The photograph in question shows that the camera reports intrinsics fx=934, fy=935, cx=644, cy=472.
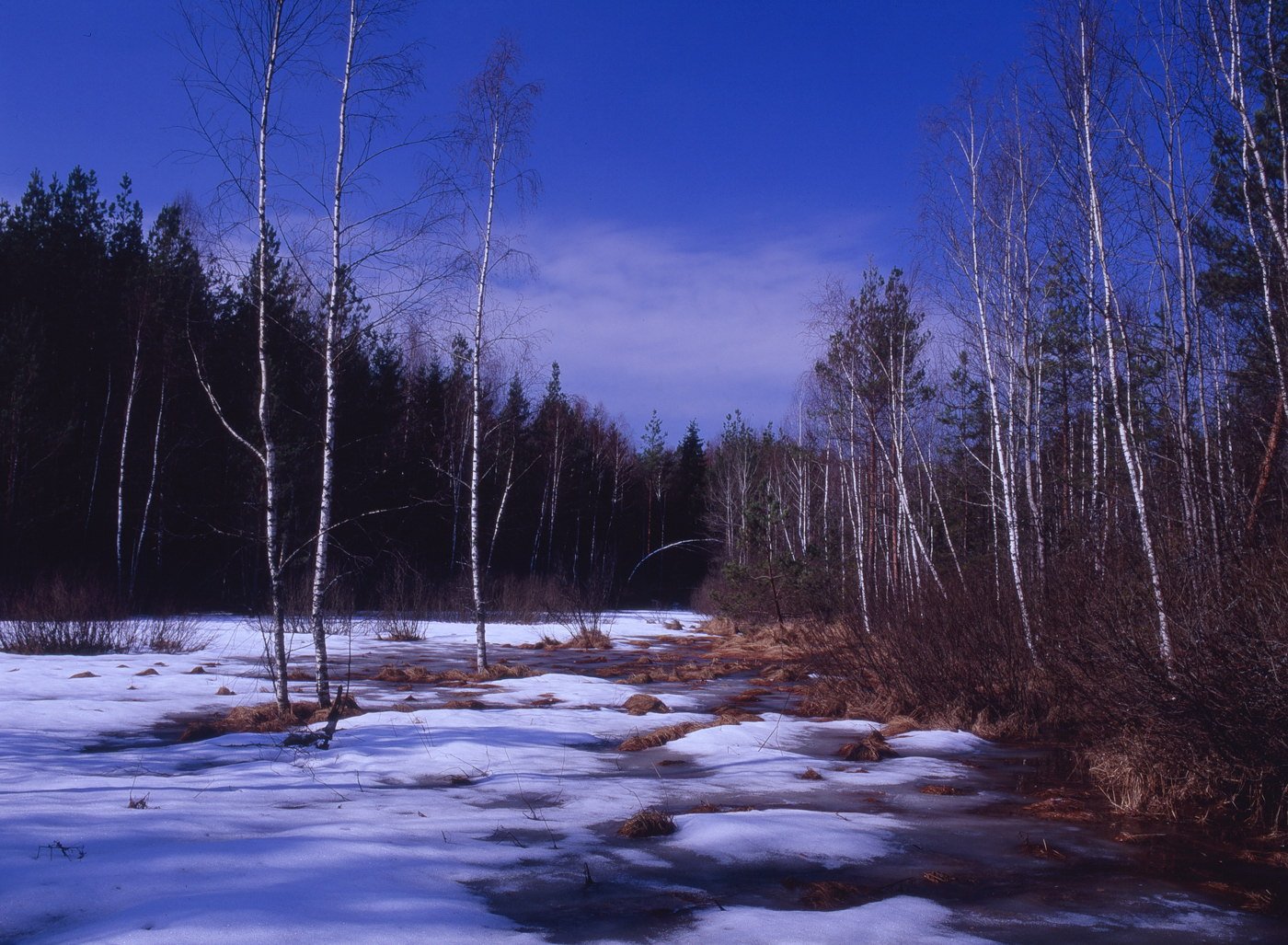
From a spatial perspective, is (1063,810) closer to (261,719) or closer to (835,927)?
(835,927)

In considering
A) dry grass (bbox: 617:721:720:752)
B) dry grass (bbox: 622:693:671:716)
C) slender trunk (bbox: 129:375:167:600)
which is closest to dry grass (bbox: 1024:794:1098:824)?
dry grass (bbox: 617:721:720:752)

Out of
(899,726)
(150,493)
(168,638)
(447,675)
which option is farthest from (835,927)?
(150,493)

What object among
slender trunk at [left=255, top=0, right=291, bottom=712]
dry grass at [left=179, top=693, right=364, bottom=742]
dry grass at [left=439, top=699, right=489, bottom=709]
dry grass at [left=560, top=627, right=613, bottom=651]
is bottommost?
dry grass at [left=560, top=627, right=613, bottom=651]

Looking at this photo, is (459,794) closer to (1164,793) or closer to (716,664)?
(1164,793)

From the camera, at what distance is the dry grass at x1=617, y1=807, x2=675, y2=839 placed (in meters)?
5.32

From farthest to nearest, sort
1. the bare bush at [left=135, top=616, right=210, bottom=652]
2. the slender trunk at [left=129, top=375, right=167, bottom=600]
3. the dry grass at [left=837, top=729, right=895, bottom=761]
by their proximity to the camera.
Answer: the slender trunk at [left=129, top=375, right=167, bottom=600]
the bare bush at [left=135, top=616, right=210, bottom=652]
the dry grass at [left=837, top=729, right=895, bottom=761]

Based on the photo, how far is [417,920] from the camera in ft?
12.0

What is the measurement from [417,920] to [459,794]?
2.84 m

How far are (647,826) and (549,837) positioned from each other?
0.56 m

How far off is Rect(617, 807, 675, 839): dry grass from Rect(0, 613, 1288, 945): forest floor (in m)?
0.04

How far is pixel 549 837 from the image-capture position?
208 inches

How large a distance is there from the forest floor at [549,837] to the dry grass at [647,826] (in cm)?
4

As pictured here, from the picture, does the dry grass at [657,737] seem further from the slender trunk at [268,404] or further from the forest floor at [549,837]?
the slender trunk at [268,404]

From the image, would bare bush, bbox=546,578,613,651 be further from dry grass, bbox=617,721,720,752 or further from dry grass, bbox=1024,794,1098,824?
dry grass, bbox=1024,794,1098,824
